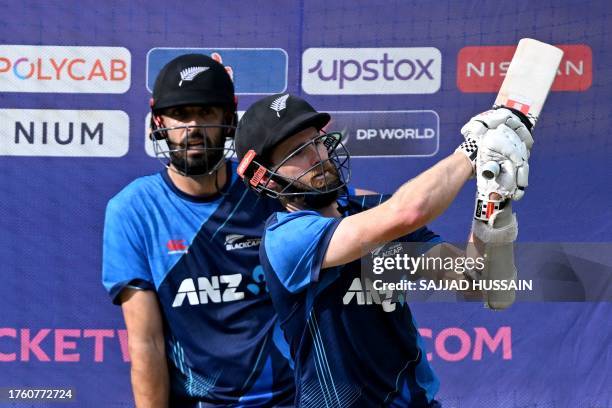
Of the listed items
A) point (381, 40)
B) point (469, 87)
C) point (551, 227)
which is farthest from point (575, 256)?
point (381, 40)

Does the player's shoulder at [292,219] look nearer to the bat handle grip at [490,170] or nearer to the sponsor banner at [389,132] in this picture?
the bat handle grip at [490,170]

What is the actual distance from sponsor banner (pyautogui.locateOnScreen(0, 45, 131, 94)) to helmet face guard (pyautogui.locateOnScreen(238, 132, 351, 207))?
1966 millimetres

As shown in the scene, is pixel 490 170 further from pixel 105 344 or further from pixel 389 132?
pixel 105 344

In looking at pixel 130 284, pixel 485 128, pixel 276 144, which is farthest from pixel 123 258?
pixel 485 128

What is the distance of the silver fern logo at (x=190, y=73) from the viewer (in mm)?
3371

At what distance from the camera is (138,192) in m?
3.44

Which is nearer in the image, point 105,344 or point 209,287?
point 209,287

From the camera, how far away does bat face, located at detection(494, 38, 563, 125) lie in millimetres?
2547

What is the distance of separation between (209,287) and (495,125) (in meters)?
1.23

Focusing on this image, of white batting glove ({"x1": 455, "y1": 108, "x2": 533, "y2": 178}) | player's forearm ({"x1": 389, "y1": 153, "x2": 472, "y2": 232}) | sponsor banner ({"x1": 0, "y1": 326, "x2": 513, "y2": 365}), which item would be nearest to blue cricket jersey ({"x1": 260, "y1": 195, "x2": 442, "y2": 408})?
player's forearm ({"x1": 389, "y1": 153, "x2": 472, "y2": 232})

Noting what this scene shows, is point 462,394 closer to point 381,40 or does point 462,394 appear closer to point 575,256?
point 575,256

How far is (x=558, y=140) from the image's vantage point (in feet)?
15.1

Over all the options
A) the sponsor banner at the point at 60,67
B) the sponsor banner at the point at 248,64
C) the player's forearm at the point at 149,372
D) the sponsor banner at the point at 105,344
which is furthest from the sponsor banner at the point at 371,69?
the player's forearm at the point at 149,372

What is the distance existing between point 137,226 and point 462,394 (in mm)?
1876
